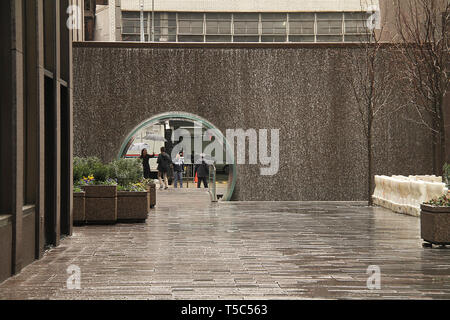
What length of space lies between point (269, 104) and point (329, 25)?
2632cm

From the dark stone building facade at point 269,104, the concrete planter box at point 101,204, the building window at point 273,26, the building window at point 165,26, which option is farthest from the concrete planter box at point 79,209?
the building window at point 273,26

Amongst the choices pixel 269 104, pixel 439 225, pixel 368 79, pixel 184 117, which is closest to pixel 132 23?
pixel 184 117

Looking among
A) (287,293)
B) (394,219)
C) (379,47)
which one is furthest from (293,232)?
(379,47)

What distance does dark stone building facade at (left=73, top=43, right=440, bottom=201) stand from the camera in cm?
2164

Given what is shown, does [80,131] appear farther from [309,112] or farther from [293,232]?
[293,232]

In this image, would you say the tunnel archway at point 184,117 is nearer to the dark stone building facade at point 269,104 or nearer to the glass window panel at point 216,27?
the dark stone building facade at point 269,104

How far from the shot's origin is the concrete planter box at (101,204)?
1452 centimetres

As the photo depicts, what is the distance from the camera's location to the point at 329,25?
46531 mm

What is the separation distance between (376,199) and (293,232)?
24.7 feet

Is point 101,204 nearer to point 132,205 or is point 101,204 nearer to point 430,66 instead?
point 132,205

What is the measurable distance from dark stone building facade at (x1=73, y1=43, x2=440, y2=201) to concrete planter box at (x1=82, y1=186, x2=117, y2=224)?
7.11 metres

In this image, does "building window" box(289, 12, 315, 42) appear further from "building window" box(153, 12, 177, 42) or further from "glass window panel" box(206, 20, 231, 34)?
"building window" box(153, 12, 177, 42)

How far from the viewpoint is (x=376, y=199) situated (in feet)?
65.8

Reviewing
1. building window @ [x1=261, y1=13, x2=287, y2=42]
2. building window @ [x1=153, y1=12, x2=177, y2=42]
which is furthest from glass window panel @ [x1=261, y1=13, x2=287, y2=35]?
building window @ [x1=153, y1=12, x2=177, y2=42]
